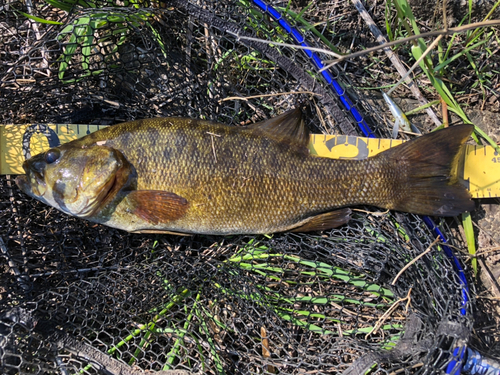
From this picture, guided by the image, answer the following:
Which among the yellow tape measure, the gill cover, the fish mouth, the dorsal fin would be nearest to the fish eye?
the gill cover

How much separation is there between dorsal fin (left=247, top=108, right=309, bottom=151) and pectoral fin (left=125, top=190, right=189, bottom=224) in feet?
2.76

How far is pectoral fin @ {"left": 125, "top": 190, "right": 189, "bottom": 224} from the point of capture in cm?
259

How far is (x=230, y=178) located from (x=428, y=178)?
159 cm

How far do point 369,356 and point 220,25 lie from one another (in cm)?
270

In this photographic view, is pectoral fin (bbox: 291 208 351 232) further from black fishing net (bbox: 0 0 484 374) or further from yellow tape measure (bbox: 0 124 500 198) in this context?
yellow tape measure (bbox: 0 124 500 198)

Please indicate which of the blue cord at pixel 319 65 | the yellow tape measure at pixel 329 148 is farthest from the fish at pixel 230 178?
the blue cord at pixel 319 65

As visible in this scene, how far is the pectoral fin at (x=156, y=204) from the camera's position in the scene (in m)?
2.59

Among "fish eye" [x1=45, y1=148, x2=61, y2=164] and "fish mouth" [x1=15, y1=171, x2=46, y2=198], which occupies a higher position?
"fish eye" [x1=45, y1=148, x2=61, y2=164]

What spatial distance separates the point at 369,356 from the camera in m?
2.28

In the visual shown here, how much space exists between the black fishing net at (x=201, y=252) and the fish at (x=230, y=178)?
283 mm

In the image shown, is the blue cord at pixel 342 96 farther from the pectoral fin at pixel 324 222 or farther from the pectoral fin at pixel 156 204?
the pectoral fin at pixel 156 204

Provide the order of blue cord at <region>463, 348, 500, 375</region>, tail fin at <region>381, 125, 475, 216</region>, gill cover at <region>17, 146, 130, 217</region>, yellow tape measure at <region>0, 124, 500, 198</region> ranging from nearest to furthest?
blue cord at <region>463, 348, 500, 375</region>, gill cover at <region>17, 146, 130, 217</region>, tail fin at <region>381, 125, 475, 216</region>, yellow tape measure at <region>0, 124, 500, 198</region>

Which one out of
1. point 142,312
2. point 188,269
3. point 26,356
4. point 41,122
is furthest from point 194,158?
point 26,356

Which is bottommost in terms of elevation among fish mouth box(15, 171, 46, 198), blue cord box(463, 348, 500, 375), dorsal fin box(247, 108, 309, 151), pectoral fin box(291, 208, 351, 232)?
blue cord box(463, 348, 500, 375)
